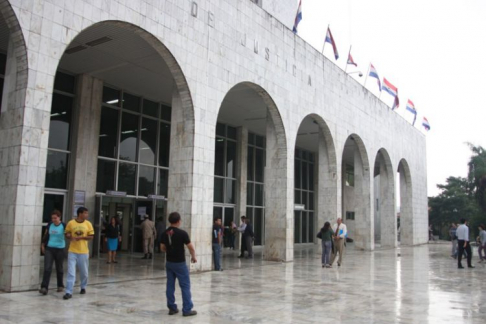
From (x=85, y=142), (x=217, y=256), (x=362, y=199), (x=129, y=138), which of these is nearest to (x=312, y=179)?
(x=362, y=199)

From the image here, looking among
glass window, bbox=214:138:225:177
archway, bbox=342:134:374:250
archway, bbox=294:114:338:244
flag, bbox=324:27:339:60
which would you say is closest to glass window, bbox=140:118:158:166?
glass window, bbox=214:138:225:177

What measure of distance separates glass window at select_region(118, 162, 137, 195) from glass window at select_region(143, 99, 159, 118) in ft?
7.51

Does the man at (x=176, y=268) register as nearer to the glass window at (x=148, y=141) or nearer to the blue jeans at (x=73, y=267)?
the blue jeans at (x=73, y=267)

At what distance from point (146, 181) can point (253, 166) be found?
7.70m

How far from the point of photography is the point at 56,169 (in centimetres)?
1436

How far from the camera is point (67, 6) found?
30.2 feet

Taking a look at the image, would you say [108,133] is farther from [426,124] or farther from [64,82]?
[426,124]

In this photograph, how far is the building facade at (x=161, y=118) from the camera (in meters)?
8.39

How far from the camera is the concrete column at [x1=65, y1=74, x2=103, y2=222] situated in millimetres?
14523

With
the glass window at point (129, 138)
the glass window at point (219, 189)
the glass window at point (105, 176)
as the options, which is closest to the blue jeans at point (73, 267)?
the glass window at point (105, 176)

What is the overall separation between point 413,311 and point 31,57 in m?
8.32

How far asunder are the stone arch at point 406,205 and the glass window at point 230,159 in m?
14.4

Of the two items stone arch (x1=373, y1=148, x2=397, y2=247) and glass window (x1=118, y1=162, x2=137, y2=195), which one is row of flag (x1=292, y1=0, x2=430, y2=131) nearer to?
stone arch (x1=373, y1=148, x2=397, y2=247)

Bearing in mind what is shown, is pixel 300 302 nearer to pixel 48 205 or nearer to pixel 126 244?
pixel 48 205
